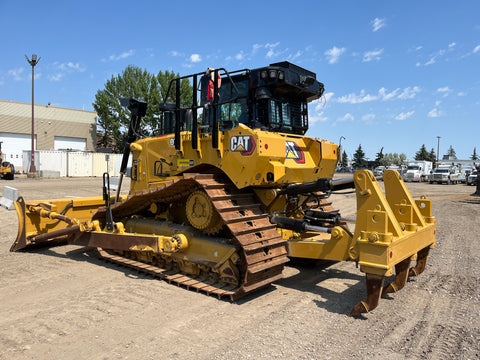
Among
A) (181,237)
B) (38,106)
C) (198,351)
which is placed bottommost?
(198,351)

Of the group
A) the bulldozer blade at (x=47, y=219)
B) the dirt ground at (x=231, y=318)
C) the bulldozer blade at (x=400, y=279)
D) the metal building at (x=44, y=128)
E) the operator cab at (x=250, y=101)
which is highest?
the metal building at (x=44, y=128)

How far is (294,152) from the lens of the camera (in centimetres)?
562

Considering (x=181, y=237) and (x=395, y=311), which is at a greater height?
(x=181, y=237)

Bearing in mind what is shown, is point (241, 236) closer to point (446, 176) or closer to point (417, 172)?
point (446, 176)

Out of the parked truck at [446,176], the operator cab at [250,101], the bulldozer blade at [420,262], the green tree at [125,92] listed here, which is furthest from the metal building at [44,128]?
the bulldozer blade at [420,262]

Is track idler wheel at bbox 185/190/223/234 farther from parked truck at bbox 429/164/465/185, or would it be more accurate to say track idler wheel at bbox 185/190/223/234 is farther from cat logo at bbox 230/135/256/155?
parked truck at bbox 429/164/465/185

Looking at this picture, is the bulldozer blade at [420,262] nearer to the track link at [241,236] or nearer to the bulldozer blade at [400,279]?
the bulldozer blade at [400,279]

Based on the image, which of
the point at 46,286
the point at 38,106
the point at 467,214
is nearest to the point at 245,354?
the point at 46,286

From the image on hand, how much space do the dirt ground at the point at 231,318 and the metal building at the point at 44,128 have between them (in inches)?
1711

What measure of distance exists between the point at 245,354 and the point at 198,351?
44 centimetres

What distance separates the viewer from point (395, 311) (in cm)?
441

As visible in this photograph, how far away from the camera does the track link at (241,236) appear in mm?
4570

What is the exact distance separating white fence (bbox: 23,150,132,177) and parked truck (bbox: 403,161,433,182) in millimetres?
31035

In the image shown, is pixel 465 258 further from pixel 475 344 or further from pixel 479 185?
pixel 479 185
